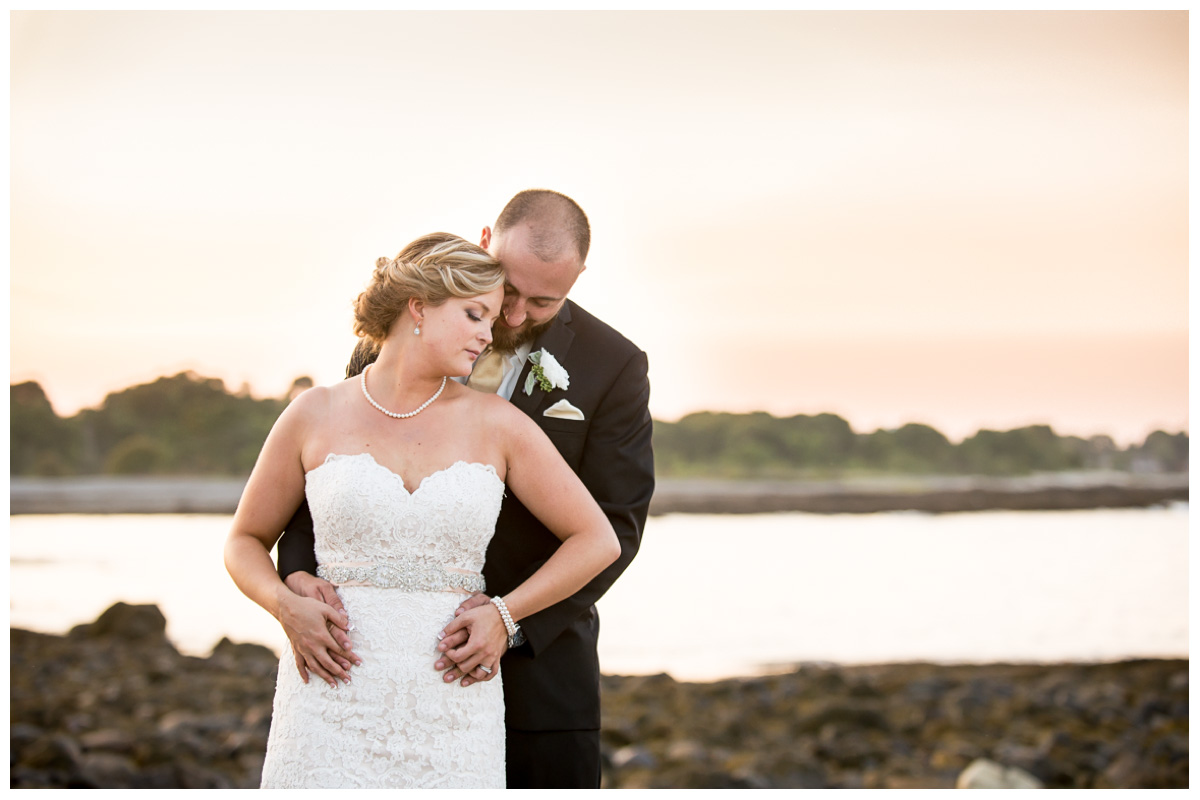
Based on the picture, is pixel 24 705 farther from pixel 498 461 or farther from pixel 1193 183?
pixel 1193 183

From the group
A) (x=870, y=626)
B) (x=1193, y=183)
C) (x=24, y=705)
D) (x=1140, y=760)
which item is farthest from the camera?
(x=870, y=626)

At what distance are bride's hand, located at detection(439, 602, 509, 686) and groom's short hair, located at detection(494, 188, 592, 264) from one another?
0.89m

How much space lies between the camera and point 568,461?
286 centimetres

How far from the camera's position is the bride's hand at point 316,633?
2391 mm

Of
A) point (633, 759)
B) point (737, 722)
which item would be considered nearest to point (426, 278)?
point (633, 759)

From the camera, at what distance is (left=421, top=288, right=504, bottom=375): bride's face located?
2438mm

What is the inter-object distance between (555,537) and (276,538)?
0.69 metres

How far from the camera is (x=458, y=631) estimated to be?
2439 millimetres

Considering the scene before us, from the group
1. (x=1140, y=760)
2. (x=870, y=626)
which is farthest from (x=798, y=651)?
(x=1140, y=760)

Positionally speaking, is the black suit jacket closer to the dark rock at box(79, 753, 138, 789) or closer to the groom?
the groom

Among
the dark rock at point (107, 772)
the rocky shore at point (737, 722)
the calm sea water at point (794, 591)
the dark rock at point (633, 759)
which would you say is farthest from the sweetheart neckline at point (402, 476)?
the calm sea water at point (794, 591)

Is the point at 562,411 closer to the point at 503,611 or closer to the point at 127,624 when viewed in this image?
the point at 503,611

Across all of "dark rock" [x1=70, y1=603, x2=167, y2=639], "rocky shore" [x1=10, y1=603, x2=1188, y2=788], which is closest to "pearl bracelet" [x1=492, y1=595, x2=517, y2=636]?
"rocky shore" [x1=10, y1=603, x2=1188, y2=788]

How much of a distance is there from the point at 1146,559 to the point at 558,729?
49.6 feet
